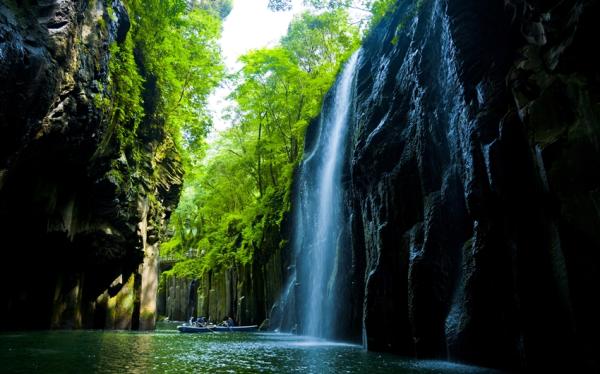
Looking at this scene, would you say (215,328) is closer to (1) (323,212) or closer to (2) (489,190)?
(1) (323,212)

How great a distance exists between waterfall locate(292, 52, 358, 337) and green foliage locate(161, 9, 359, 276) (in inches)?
106

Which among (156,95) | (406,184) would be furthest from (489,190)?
(156,95)

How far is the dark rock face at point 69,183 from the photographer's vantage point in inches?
335

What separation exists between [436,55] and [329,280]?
29.5 ft

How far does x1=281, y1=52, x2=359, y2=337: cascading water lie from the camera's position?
632 inches

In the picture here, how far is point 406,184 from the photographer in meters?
10.5

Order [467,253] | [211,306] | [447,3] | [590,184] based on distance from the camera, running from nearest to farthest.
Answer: [590,184] → [467,253] → [447,3] → [211,306]

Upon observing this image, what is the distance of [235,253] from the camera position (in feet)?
92.3

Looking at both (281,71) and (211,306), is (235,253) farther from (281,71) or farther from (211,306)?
(281,71)

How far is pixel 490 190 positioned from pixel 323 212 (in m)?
10.7

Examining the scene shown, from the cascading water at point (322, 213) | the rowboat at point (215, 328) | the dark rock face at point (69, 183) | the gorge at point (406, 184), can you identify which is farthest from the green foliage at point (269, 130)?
the dark rock face at point (69, 183)

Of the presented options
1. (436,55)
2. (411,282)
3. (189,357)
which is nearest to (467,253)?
(411,282)

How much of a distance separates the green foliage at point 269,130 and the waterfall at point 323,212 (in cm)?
269

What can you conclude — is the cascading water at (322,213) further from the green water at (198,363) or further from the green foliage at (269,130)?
the green water at (198,363)
